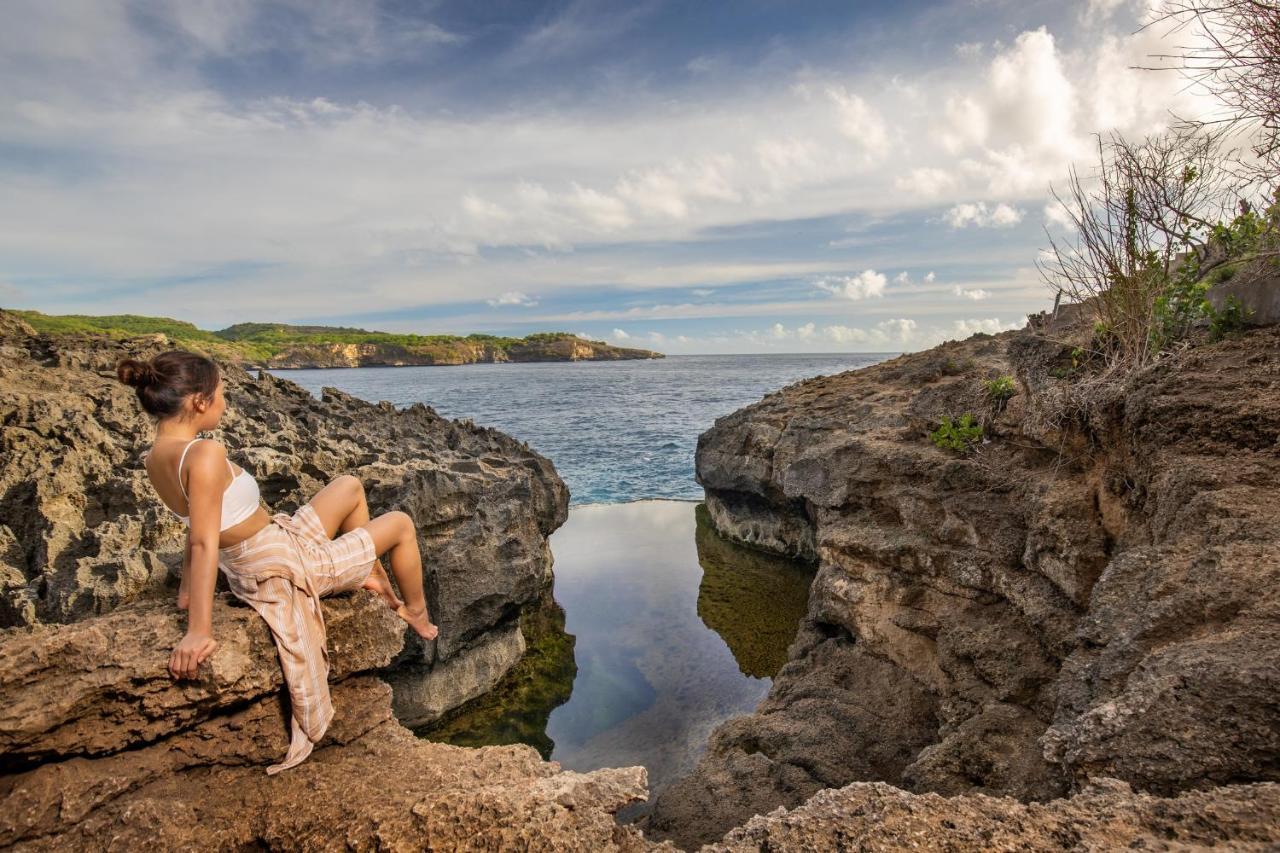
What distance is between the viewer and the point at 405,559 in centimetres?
456

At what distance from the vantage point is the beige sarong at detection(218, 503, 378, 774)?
11.8ft

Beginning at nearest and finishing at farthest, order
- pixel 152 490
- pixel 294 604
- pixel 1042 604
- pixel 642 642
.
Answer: pixel 294 604
pixel 1042 604
pixel 152 490
pixel 642 642

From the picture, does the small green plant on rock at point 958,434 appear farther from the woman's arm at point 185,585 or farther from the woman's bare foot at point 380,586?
the woman's arm at point 185,585

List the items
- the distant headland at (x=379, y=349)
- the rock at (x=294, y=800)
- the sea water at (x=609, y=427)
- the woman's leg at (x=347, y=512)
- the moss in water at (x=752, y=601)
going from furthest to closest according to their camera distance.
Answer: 1. the distant headland at (x=379, y=349)
2. the sea water at (x=609, y=427)
3. the moss in water at (x=752, y=601)
4. the woman's leg at (x=347, y=512)
5. the rock at (x=294, y=800)

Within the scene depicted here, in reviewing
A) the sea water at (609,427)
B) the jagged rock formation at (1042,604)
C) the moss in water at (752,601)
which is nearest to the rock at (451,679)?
the moss in water at (752,601)

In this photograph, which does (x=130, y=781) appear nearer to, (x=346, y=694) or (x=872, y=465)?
(x=346, y=694)

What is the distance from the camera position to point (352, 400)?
15906mm

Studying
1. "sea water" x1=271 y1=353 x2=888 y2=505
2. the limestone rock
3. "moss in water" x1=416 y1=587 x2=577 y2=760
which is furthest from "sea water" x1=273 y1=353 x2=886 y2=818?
the limestone rock

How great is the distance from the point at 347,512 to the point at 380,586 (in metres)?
0.56

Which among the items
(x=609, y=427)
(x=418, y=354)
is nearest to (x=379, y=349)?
(x=418, y=354)

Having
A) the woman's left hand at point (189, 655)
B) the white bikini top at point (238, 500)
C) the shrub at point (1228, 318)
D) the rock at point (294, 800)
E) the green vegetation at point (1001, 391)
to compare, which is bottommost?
the rock at point (294, 800)

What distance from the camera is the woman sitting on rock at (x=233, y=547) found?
11.0 feet

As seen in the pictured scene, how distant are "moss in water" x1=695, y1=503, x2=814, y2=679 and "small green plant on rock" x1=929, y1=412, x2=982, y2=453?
186 inches

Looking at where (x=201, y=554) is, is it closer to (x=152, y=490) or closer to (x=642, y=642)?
(x=152, y=490)
